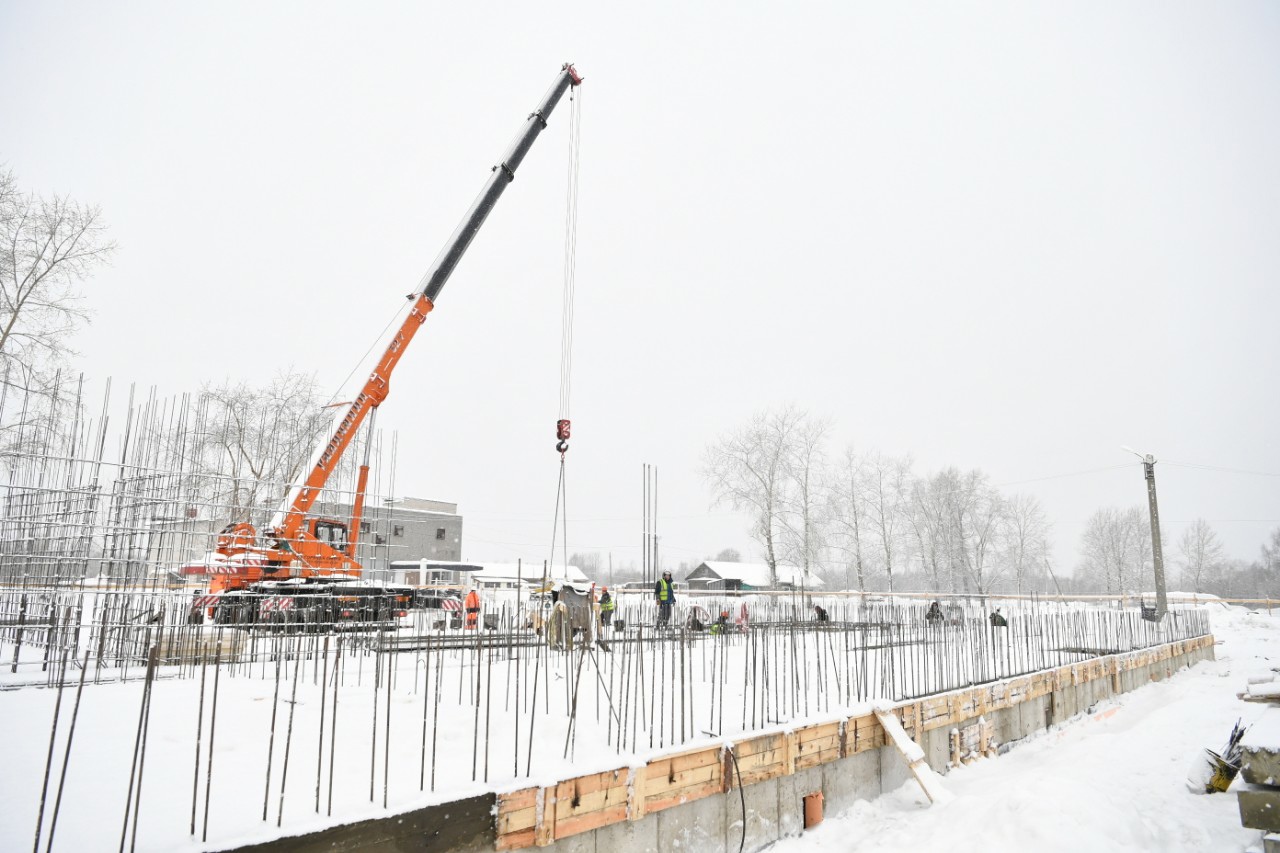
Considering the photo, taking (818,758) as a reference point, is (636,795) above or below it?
above

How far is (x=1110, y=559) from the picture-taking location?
56.9m

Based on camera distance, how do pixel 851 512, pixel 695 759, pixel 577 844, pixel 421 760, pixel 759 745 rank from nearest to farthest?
pixel 577 844
pixel 421 760
pixel 695 759
pixel 759 745
pixel 851 512

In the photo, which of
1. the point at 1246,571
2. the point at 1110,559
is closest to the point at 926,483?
the point at 1110,559

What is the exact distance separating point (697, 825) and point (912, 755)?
252 centimetres

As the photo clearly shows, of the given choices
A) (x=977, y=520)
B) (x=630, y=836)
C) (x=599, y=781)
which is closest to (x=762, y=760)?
(x=630, y=836)

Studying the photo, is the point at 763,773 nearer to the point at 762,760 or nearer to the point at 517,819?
the point at 762,760

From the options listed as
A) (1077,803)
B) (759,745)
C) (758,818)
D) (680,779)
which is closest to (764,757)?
(759,745)

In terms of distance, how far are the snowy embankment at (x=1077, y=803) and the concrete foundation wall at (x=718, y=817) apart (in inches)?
7.1

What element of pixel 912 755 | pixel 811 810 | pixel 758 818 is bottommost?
pixel 811 810

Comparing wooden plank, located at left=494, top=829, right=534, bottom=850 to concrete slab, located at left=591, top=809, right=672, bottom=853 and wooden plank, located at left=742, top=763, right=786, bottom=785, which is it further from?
wooden plank, located at left=742, top=763, right=786, bottom=785

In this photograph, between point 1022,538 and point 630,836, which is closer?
point 630,836

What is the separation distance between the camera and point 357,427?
14430 millimetres

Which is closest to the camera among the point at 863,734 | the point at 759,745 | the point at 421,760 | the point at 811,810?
the point at 421,760

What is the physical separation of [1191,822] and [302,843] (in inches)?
255
